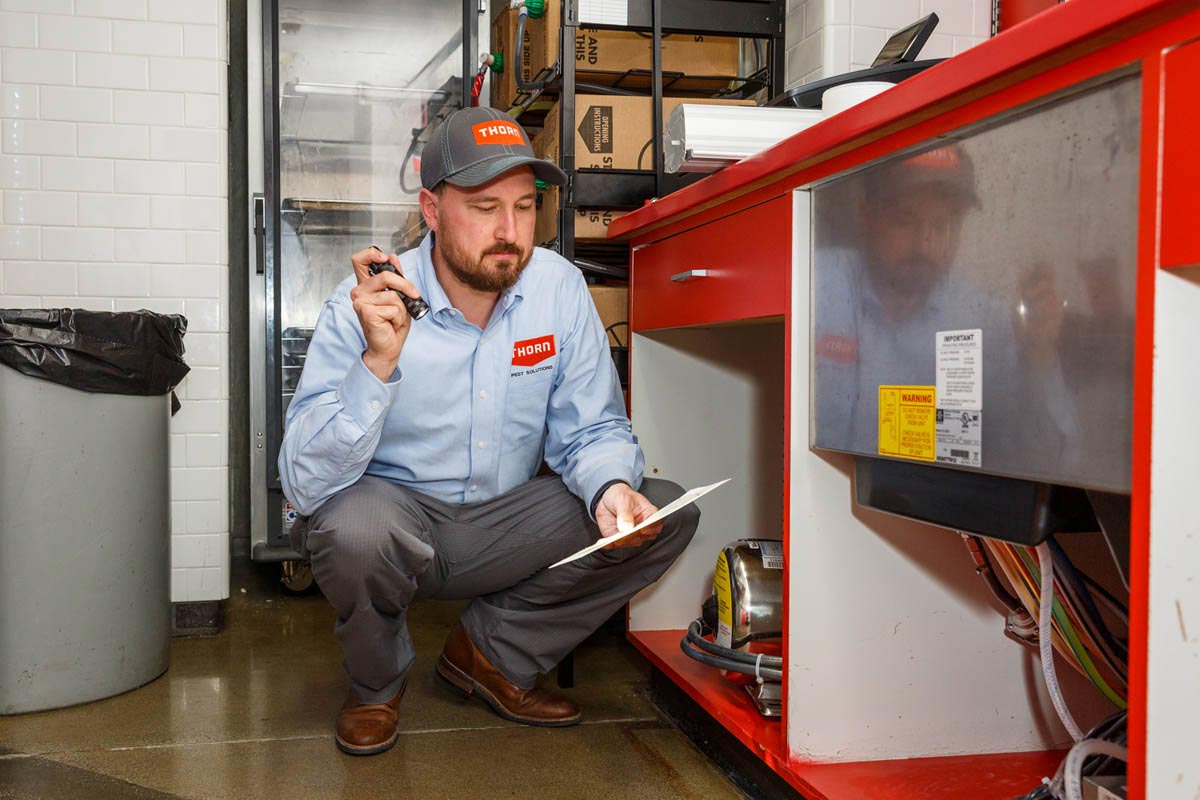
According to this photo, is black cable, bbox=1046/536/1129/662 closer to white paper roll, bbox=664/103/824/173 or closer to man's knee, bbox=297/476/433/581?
white paper roll, bbox=664/103/824/173

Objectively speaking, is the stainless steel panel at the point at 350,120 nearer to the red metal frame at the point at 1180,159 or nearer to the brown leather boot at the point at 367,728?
the brown leather boot at the point at 367,728

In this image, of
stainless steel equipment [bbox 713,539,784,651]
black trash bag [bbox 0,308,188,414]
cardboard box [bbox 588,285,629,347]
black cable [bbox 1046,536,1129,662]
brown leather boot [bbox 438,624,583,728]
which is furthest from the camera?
cardboard box [bbox 588,285,629,347]

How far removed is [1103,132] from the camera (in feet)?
2.91

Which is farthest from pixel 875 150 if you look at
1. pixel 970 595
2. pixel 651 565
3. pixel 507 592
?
pixel 507 592

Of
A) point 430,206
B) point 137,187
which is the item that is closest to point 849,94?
point 430,206

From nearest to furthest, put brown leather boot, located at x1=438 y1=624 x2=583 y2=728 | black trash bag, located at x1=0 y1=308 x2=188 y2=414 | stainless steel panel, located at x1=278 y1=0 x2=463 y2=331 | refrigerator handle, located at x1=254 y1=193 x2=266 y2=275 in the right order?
brown leather boot, located at x1=438 y1=624 x2=583 y2=728 → black trash bag, located at x1=0 y1=308 x2=188 y2=414 → refrigerator handle, located at x1=254 y1=193 x2=266 y2=275 → stainless steel panel, located at x1=278 y1=0 x2=463 y2=331

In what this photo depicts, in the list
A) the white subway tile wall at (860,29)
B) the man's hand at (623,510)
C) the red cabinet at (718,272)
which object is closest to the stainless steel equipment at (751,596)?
the man's hand at (623,510)

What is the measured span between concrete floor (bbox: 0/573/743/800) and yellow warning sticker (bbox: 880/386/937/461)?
690mm

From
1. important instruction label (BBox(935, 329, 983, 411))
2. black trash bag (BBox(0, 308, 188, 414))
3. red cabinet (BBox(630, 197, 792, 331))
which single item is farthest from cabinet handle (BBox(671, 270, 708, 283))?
black trash bag (BBox(0, 308, 188, 414))

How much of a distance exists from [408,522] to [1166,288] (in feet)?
4.35

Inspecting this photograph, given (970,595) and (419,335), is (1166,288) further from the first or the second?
(419,335)

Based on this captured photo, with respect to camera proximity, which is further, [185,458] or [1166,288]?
[185,458]

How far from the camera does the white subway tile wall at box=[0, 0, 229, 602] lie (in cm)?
259

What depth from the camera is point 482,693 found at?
201 centimetres
